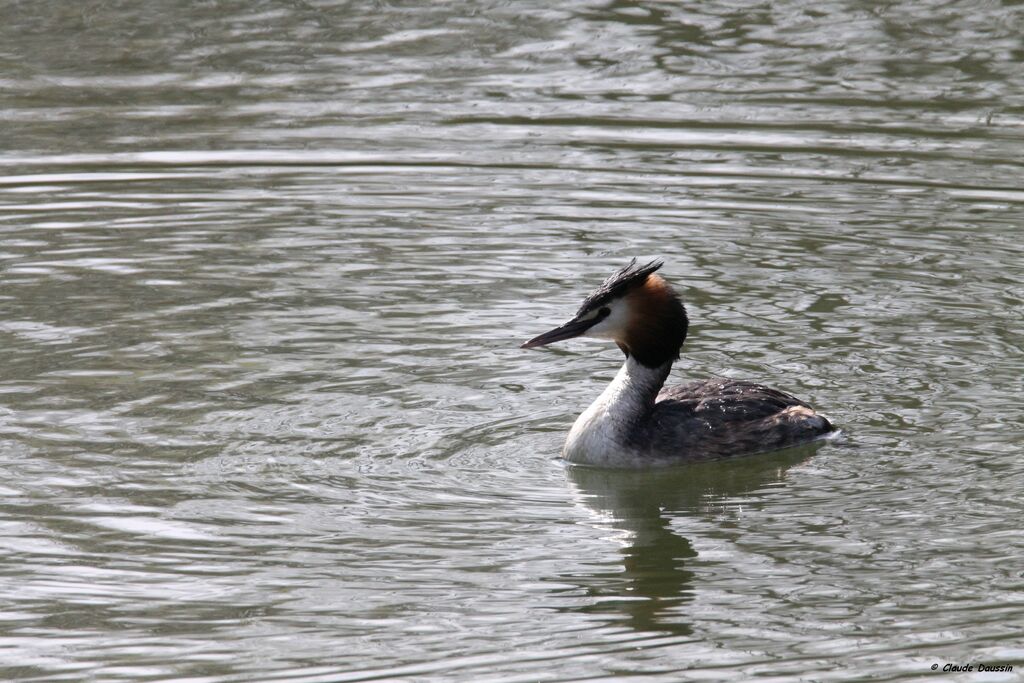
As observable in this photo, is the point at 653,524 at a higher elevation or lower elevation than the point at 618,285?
lower

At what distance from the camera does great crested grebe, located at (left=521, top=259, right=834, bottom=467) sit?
8617mm

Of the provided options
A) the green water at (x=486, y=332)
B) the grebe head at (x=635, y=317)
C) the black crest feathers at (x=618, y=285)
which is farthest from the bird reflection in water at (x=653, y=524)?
the black crest feathers at (x=618, y=285)

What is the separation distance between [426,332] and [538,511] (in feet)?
8.38

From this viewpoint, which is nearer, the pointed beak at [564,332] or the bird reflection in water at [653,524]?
the bird reflection in water at [653,524]

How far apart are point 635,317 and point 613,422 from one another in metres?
0.58

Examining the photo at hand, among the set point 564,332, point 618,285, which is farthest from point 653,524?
point 618,285

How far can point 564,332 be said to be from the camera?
863cm

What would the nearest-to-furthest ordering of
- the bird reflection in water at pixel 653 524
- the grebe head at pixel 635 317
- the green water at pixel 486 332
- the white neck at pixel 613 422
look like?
the green water at pixel 486 332 < the bird reflection in water at pixel 653 524 < the white neck at pixel 613 422 < the grebe head at pixel 635 317

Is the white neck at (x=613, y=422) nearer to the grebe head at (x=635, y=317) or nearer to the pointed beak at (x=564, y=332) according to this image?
the grebe head at (x=635, y=317)

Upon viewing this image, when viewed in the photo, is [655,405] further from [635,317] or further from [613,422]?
[635,317]

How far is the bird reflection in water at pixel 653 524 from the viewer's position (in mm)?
6867

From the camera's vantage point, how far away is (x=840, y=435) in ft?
29.0

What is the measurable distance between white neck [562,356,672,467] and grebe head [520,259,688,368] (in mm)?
138

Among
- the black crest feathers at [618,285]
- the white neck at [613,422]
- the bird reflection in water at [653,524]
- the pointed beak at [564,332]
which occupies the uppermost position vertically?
the black crest feathers at [618,285]
